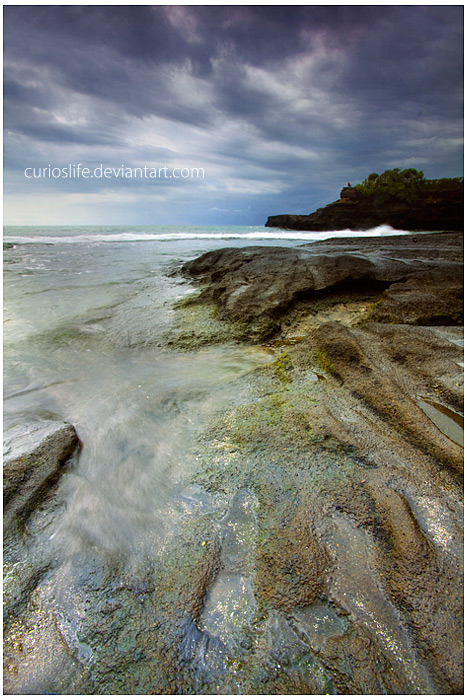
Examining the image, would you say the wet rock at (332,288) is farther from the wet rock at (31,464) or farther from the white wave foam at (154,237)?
the white wave foam at (154,237)

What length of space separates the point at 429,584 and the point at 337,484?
0.55 m

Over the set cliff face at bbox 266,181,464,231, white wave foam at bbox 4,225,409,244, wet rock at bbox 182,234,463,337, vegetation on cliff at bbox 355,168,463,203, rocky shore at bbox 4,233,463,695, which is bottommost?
rocky shore at bbox 4,233,463,695

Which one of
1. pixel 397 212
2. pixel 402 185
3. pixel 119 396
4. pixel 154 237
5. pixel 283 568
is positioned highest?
pixel 402 185

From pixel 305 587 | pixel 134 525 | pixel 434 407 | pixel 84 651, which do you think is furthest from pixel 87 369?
pixel 434 407

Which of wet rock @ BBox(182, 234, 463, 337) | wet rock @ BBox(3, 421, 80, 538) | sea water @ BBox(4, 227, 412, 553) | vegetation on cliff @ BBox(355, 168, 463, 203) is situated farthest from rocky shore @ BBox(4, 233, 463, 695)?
vegetation on cliff @ BBox(355, 168, 463, 203)

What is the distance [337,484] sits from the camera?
170 centimetres

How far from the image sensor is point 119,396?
2896 mm

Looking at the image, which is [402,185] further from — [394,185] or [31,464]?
[31,464]

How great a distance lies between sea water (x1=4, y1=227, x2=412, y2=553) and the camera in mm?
1686

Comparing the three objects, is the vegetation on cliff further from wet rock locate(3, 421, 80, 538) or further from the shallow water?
wet rock locate(3, 421, 80, 538)

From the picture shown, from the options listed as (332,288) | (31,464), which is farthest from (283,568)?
(332,288)

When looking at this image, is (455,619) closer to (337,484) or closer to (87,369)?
(337,484)

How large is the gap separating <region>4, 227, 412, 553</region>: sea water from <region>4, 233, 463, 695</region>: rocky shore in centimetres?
13

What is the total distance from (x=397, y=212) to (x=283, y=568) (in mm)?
53284
